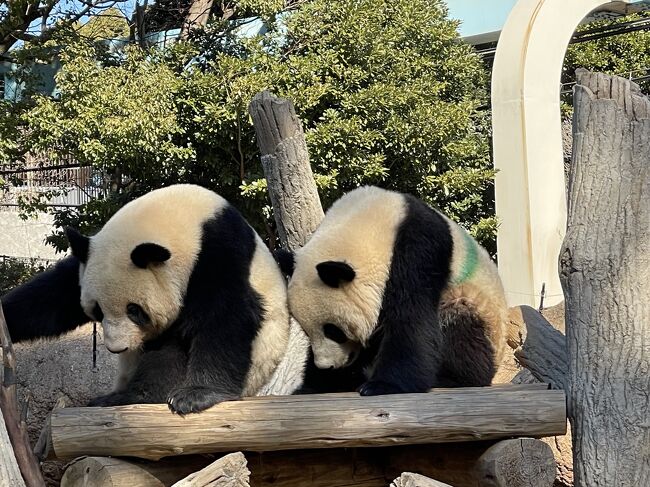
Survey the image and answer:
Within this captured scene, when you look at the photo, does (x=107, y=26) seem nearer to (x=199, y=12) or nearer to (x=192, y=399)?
(x=199, y=12)

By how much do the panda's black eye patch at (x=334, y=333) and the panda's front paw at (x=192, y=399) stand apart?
0.76 meters

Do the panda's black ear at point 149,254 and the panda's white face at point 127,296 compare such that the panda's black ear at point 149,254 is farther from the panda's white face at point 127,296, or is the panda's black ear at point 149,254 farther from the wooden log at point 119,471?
the wooden log at point 119,471

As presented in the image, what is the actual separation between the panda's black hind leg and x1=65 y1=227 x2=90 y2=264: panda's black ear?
1689 millimetres

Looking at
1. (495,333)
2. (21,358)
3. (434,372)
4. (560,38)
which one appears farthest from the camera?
(560,38)

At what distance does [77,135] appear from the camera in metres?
9.45

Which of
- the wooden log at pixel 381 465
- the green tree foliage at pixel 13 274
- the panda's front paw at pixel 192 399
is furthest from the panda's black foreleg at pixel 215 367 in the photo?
the green tree foliage at pixel 13 274

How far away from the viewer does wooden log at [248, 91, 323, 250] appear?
208 inches

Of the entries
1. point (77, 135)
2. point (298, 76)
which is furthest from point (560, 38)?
point (77, 135)

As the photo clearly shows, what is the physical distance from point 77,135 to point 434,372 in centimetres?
679

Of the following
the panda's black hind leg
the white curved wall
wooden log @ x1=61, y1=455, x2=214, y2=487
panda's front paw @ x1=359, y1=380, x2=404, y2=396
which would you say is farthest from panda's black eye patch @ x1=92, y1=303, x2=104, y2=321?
the white curved wall

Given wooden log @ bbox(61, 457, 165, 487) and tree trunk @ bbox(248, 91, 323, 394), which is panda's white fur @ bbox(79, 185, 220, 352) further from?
tree trunk @ bbox(248, 91, 323, 394)

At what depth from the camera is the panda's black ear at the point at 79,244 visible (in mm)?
3730

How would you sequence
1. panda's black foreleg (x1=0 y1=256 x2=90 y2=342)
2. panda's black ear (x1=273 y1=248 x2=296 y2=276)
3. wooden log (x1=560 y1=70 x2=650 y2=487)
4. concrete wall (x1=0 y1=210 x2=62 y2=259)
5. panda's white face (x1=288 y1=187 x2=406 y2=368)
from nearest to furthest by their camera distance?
wooden log (x1=560 y1=70 x2=650 y2=487) < panda's white face (x1=288 y1=187 x2=406 y2=368) < panda's black foreleg (x1=0 y1=256 x2=90 y2=342) < panda's black ear (x1=273 y1=248 x2=296 y2=276) < concrete wall (x1=0 y1=210 x2=62 y2=259)

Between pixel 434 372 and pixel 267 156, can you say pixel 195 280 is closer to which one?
pixel 434 372
